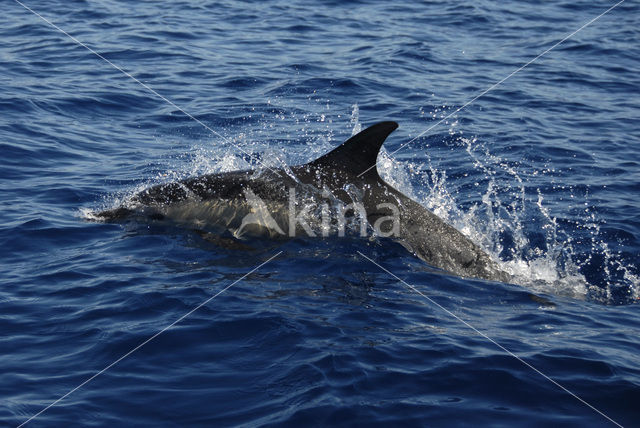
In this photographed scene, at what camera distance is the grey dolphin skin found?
8.97 metres

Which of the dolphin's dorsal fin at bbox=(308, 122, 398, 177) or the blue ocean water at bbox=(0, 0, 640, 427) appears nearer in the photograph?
the blue ocean water at bbox=(0, 0, 640, 427)

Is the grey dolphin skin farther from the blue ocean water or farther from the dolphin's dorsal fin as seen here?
the blue ocean water

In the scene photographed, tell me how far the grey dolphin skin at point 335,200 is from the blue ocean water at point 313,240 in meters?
0.30

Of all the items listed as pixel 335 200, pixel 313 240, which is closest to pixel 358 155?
pixel 335 200

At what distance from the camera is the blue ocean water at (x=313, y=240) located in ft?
20.7

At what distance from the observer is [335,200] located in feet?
29.7

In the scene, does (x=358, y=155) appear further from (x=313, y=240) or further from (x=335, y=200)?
(x=313, y=240)

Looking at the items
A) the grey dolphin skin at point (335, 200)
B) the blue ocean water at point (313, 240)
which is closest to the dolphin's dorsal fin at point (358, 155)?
the grey dolphin skin at point (335, 200)

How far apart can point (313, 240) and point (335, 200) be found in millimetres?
619

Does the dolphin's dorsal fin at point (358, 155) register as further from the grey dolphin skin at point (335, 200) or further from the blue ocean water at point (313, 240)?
the blue ocean water at point (313, 240)

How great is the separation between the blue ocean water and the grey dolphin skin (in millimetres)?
302

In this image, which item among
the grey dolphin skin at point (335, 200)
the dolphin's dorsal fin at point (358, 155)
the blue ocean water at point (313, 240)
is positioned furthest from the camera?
the grey dolphin skin at point (335, 200)

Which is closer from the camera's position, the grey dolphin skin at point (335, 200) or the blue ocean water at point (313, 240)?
the blue ocean water at point (313, 240)

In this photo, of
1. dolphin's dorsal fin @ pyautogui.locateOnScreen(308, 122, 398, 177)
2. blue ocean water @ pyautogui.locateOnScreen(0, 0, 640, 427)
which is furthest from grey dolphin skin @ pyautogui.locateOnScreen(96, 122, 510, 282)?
blue ocean water @ pyautogui.locateOnScreen(0, 0, 640, 427)
